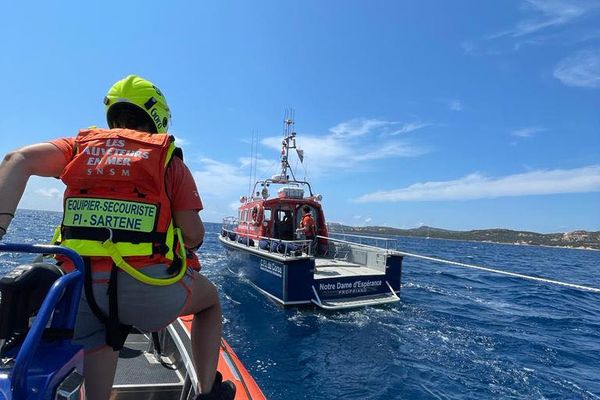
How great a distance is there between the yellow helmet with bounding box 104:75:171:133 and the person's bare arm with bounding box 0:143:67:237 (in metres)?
0.36

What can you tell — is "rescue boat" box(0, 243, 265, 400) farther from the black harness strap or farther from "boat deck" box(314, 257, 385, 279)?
"boat deck" box(314, 257, 385, 279)

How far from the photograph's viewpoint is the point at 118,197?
5.56 feet

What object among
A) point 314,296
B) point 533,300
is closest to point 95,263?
point 314,296

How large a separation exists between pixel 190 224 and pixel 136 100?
66 centimetres

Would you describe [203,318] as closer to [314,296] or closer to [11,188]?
[11,188]

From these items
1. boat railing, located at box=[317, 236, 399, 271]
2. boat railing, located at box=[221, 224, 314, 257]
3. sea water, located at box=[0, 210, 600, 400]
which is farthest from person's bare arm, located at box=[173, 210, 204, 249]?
boat railing, located at box=[317, 236, 399, 271]

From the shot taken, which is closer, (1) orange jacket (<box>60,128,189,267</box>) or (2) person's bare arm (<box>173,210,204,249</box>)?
(1) orange jacket (<box>60,128,189,267</box>)

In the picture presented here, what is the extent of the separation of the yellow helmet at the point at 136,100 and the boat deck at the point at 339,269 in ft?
28.7

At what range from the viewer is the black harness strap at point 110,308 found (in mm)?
1654

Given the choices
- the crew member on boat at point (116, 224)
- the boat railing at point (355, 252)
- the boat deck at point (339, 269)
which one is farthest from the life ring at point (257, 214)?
the crew member on boat at point (116, 224)

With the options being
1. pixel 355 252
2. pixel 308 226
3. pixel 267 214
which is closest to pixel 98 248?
pixel 308 226

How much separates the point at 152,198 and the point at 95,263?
0.36m

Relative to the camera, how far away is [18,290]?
4.43 feet

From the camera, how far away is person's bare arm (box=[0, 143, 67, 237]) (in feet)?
4.97
